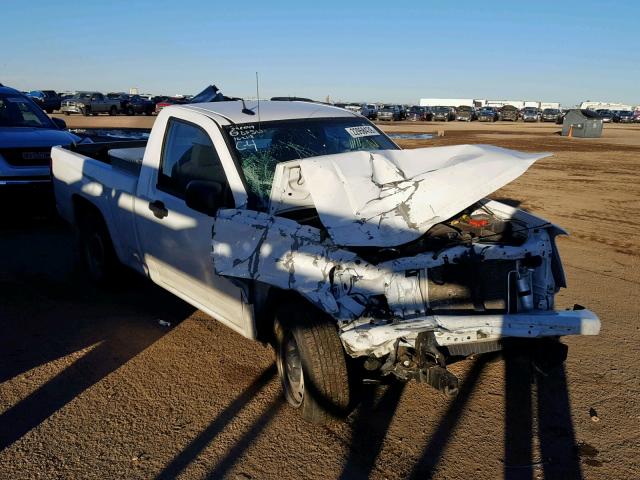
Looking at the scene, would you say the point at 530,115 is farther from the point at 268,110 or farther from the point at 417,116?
the point at 268,110

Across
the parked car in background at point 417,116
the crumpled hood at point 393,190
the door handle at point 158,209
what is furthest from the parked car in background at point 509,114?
the door handle at point 158,209

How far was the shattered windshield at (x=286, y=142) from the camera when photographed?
4.16 meters

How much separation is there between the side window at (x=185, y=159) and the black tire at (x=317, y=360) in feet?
4.08

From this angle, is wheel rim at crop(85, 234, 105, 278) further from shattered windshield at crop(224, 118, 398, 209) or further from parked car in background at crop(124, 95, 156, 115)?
parked car in background at crop(124, 95, 156, 115)

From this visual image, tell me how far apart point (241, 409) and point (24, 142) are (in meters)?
6.58

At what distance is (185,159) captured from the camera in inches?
182

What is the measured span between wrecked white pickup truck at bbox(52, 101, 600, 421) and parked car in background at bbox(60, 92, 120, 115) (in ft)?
154

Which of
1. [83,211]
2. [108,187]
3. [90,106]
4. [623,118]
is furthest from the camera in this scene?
[623,118]

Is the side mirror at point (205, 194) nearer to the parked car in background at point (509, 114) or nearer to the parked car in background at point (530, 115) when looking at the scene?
the parked car in background at point (509, 114)

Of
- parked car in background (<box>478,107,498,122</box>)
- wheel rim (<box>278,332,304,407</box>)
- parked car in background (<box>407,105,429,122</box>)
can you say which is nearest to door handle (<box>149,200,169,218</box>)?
wheel rim (<box>278,332,304,407</box>)

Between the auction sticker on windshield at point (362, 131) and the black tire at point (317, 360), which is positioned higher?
the auction sticker on windshield at point (362, 131)

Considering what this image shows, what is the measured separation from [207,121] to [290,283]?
172 centimetres

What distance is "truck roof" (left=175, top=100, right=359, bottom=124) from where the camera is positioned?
458cm

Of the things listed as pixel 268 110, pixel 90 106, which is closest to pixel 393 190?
pixel 268 110
